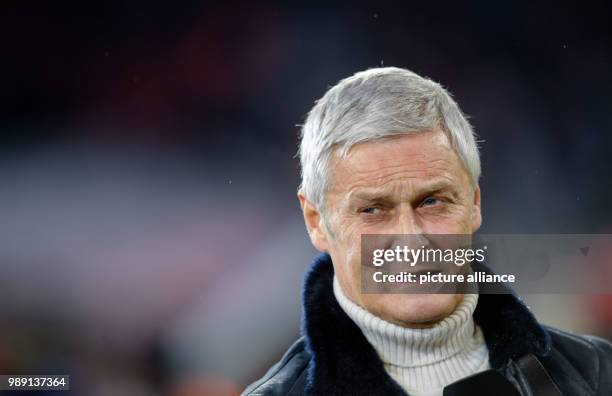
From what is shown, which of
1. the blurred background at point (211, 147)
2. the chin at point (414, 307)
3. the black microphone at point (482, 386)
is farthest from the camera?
the blurred background at point (211, 147)

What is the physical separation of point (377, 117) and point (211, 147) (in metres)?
0.68

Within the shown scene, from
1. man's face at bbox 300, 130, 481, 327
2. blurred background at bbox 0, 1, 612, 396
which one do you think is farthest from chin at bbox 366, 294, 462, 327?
blurred background at bbox 0, 1, 612, 396

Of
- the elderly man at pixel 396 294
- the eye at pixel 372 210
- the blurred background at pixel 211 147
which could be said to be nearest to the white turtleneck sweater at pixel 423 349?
the elderly man at pixel 396 294

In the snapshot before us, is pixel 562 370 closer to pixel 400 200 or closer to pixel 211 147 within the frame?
pixel 400 200

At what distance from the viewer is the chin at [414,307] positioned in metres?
0.79

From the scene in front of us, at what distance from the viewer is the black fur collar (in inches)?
31.7

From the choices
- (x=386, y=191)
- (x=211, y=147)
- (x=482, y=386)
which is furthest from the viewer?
(x=211, y=147)

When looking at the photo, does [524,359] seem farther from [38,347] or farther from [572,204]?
[38,347]

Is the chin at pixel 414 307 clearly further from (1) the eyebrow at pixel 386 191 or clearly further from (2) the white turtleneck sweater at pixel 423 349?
(1) the eyebrow at pixel 386 191

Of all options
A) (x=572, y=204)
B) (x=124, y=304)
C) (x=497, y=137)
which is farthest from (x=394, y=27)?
(x=124, y=304)

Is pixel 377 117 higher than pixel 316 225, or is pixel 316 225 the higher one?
pixel 377 117

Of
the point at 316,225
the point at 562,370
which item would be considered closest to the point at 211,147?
the point at 316,225

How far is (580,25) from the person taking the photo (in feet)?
4.38

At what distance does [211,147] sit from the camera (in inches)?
55.6
